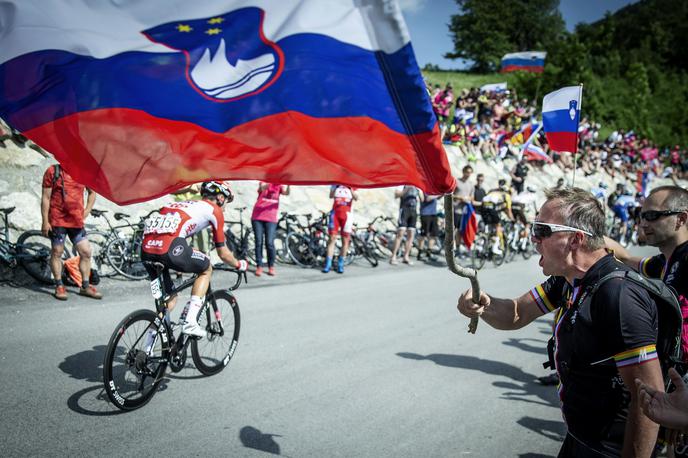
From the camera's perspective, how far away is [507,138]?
916 inches

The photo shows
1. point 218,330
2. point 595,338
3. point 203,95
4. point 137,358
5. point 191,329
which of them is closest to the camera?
point 595,338

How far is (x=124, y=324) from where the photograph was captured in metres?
3.94

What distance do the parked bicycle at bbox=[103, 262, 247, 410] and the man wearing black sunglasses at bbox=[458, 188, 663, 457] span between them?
3.14 m

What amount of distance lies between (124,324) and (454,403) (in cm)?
294

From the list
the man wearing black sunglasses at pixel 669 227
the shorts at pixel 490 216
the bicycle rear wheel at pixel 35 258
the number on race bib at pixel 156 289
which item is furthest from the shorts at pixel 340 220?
the man wearing black sunglasses at pixel 669 227

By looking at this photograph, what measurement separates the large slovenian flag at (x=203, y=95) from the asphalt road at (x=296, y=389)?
197 centimetres

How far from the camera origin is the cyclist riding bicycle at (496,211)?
13.2 m

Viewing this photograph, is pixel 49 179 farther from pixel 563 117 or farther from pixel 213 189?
pixel 563 117

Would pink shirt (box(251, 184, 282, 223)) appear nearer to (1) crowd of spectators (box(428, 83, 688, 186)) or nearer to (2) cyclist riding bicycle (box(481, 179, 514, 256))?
(1) crowd of spectators (box(428, 83, 688, 186))

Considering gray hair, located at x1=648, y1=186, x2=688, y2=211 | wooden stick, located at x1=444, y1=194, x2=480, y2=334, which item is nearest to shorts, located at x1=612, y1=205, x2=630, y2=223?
gray hair, located at x1=648, y1=186, x2=688, y2=211

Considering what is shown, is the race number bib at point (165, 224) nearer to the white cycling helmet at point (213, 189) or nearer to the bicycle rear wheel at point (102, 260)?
the white cycling helmet at point (213, 189)

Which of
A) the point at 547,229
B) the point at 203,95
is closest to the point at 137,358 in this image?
the point at 203,95

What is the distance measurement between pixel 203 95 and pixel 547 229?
197 cm

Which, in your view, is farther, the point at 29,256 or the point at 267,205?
the point at 267,205
